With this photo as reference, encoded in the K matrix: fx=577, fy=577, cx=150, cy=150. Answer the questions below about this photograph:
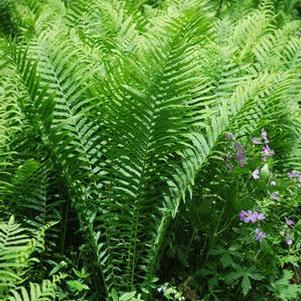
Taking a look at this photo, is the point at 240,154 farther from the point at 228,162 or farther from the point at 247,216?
the point at 247,216

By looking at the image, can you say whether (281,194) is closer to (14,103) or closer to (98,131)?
(98,131)

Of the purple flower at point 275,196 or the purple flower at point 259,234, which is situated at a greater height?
the purple flower at point 275,196

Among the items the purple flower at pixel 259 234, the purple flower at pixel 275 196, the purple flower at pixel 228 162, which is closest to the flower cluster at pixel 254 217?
the purple flower at pixel 259 234

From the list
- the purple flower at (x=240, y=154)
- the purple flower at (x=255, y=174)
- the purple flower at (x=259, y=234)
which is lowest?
the purple flower at (x=259, y=234)

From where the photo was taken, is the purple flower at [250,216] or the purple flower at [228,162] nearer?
the purple flower at [250,216]

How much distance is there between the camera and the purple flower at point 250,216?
8.43 feet

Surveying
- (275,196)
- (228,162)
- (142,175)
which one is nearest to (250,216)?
(275,196)

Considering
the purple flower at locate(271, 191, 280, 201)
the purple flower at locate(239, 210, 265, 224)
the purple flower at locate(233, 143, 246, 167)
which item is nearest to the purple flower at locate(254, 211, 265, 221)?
the purple flower at locate(239, 210, 265, 224)

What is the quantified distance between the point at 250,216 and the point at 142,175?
52 centimetres

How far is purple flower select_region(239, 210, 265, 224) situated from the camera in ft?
8.43

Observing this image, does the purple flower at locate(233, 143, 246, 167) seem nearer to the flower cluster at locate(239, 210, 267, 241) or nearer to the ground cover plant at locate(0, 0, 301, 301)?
the ground cover plant at locate(0, 0, 301, 301)

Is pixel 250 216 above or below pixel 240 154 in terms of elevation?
below

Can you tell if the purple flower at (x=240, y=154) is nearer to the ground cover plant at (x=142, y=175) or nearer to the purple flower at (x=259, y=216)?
the ground cover plant at (x=142, y=175)

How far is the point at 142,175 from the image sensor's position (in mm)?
2545
